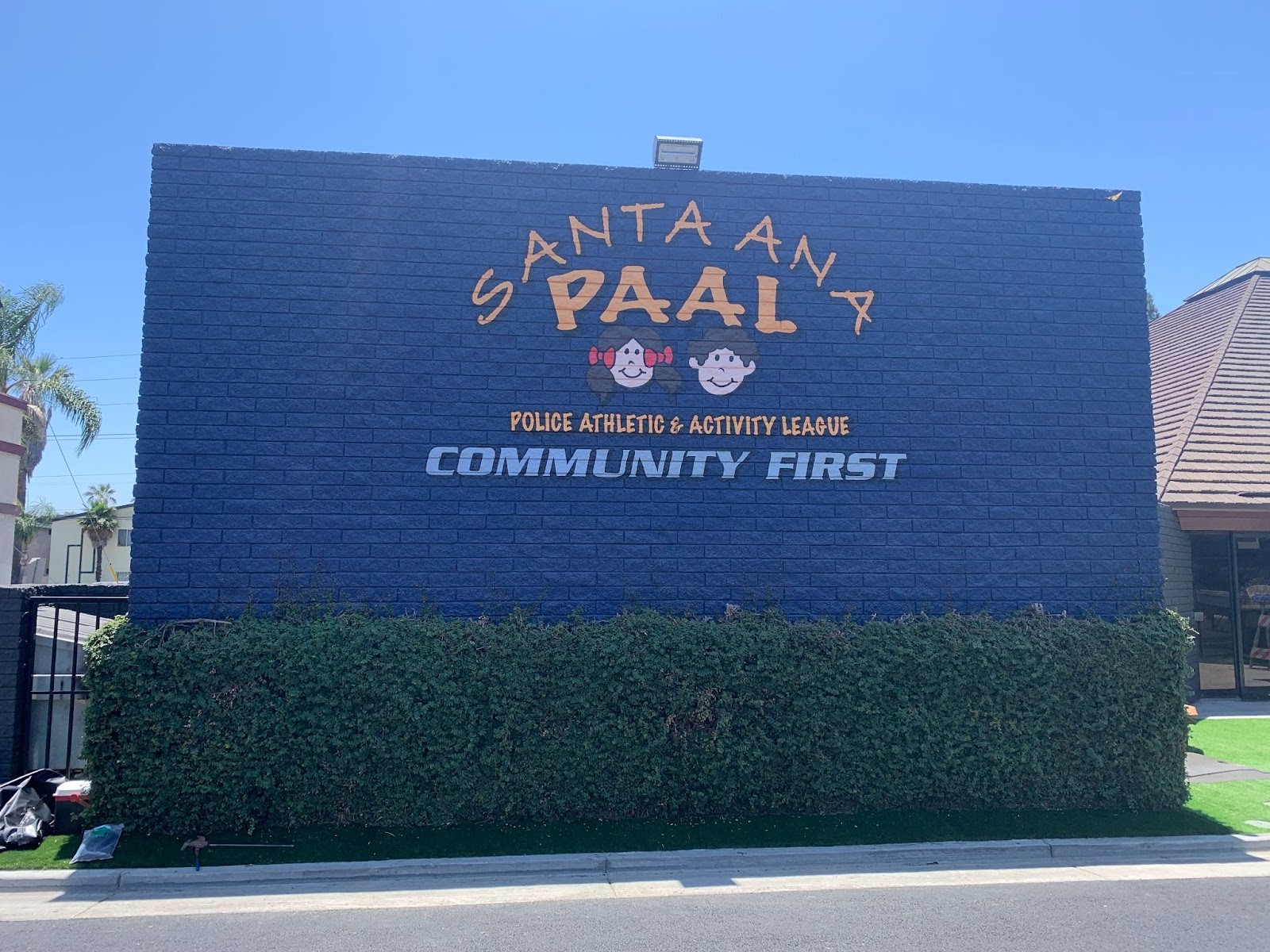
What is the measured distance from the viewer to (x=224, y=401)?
365 inches

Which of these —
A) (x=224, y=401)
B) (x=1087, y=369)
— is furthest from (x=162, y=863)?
(x=1087, y=369)

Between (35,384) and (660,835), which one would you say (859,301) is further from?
(35,384)

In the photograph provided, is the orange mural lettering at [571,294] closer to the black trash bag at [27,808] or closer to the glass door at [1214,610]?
the black trash bag at [27,808]

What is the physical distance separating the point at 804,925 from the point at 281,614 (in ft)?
17.2

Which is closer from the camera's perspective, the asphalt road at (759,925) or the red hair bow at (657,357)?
the asphalt road at (759,925)

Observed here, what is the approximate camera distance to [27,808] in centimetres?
841

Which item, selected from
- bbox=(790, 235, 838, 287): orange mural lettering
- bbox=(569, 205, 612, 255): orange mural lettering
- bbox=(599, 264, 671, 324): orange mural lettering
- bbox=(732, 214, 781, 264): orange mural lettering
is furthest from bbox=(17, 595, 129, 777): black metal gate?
bbox=(790, 235, 838, 287): orange mural lettering

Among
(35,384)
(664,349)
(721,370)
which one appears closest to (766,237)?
(721,370)

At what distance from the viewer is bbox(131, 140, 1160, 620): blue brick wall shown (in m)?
9.24

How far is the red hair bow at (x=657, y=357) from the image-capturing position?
32.4 ft

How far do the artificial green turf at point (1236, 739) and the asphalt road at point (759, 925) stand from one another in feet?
16.3

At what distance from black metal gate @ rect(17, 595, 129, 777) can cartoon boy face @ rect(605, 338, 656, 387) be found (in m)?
5.08

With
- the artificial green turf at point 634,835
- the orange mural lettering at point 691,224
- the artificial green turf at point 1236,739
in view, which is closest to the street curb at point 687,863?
the artificial green turf at point 634,835

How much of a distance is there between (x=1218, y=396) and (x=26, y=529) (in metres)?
44.8
